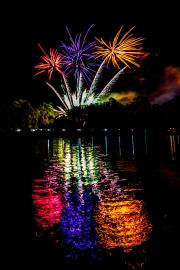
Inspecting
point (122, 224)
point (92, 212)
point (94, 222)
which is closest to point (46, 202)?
point (92, 212)

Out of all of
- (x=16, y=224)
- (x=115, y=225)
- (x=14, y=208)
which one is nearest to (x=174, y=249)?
(x=115, y=225)

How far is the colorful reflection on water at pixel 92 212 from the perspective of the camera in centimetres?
366

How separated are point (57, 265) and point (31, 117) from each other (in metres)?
61.1

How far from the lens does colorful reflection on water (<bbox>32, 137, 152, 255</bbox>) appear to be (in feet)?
12.0

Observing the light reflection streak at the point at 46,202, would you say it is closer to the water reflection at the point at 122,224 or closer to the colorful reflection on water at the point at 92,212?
the colorful reflection on water at the point at 92,212

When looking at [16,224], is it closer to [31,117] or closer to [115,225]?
[115,225]

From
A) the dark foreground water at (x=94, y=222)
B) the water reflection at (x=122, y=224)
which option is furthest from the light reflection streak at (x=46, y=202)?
the water reflection at (x=122, y=224)

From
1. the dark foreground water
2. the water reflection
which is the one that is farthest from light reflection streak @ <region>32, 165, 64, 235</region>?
the water reflection

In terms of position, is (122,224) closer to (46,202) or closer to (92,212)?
(92,212)

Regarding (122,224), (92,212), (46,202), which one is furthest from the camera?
(46,202)

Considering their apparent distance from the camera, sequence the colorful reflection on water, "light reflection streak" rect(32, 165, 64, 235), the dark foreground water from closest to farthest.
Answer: the dark foreground water, the colorful reflection on water, "light reflection streak" rect(32, 165, 64, 235)

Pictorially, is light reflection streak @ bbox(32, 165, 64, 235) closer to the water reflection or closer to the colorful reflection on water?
the colorful reflection on water

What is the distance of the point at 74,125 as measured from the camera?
210ft

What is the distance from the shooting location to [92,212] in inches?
191
